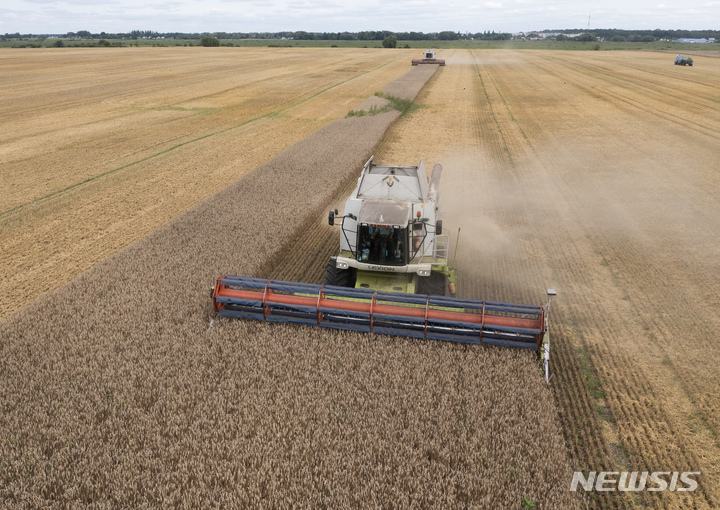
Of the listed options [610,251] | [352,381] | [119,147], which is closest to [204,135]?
[119,147]

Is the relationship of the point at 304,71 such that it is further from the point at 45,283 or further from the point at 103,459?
the point at 103,459

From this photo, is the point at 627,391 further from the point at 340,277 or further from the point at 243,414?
the point at 243,414

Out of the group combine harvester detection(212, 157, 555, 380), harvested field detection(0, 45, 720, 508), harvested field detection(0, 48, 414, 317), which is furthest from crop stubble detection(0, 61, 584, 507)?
harvested field detection(0, 48, 414, 317)

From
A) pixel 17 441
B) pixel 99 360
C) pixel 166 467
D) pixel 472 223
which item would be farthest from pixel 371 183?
pixel 17 441

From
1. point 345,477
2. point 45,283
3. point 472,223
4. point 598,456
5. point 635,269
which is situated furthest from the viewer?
point 472,223

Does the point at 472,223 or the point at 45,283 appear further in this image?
the point at 472,223

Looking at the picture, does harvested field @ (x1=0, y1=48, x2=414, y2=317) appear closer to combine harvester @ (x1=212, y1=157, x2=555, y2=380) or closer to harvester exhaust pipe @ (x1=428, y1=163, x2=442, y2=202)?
combine harvester @ (x1=212, y1=157, x2=555, y2=380)

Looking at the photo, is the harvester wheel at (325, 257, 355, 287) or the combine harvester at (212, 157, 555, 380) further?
the harvester wheel at (325, 257, 355, 287)
